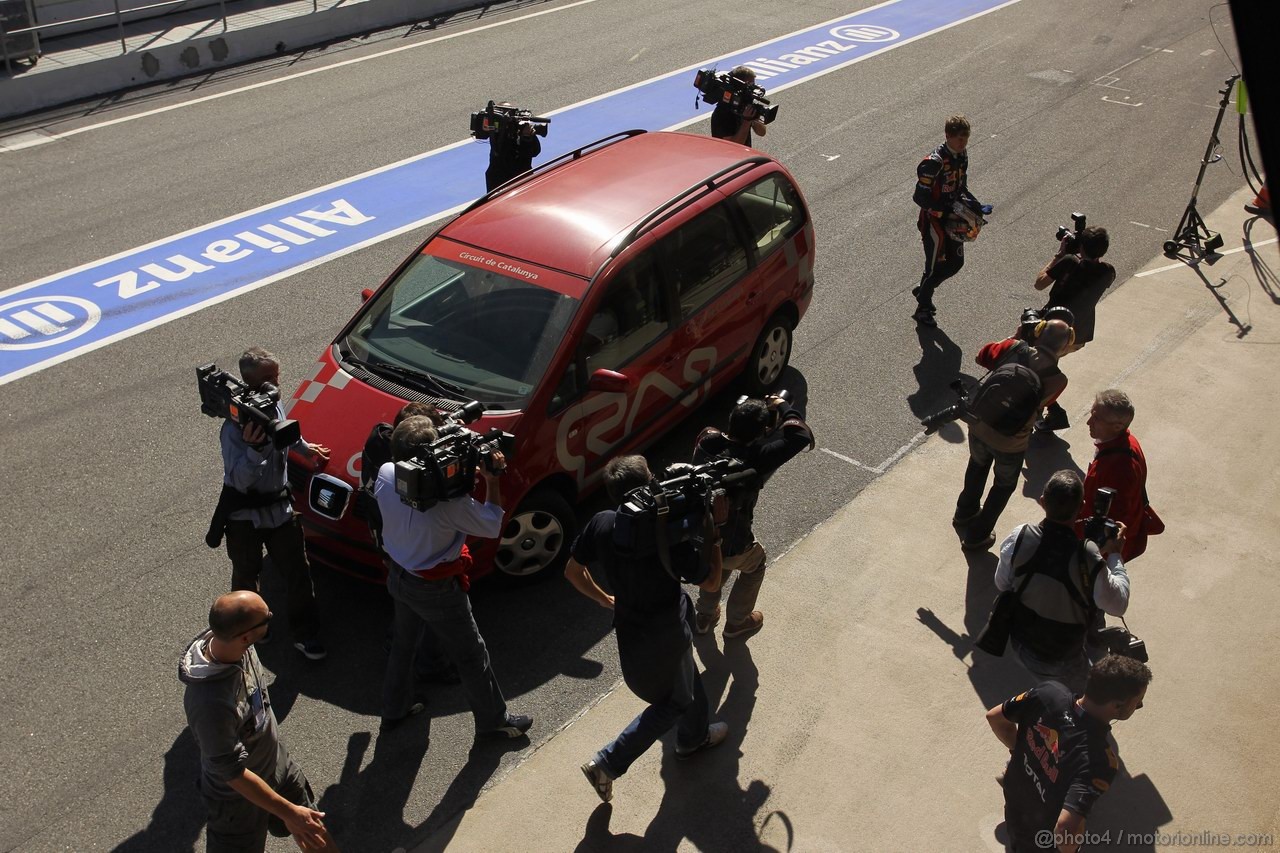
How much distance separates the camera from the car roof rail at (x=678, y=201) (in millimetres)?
7633

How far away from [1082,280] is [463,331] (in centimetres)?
456

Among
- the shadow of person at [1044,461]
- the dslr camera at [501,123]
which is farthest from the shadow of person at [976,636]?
the dslr camera at [501,123]

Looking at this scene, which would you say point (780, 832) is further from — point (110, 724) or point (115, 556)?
point (115, 556)

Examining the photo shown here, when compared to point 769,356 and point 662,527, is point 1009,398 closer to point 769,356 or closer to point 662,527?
point 769,356

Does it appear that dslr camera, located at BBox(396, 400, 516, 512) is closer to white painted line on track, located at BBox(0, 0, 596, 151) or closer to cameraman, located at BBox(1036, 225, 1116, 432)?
cameraman, located at BBox(1036, 225, 1116, 432)

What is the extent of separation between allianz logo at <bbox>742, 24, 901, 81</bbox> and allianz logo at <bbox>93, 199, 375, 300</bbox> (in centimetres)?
707

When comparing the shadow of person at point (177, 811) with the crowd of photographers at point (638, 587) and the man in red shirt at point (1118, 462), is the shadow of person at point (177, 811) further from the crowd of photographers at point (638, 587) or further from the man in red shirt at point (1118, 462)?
the man in red shirt at point (1118, 462)

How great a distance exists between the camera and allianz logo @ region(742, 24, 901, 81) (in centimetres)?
1747

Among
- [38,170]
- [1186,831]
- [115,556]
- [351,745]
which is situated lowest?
[1186,831]

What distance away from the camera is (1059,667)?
222 inches

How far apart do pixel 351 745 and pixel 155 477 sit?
311 cm

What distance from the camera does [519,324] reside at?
23.9ft

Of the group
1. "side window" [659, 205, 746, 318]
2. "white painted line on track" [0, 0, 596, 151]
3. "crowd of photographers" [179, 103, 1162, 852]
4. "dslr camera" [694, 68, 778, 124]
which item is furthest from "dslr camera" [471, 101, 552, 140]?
"white painted line on track" [0, 0, 596, 151]

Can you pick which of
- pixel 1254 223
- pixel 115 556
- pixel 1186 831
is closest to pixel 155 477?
pixel 115 556
